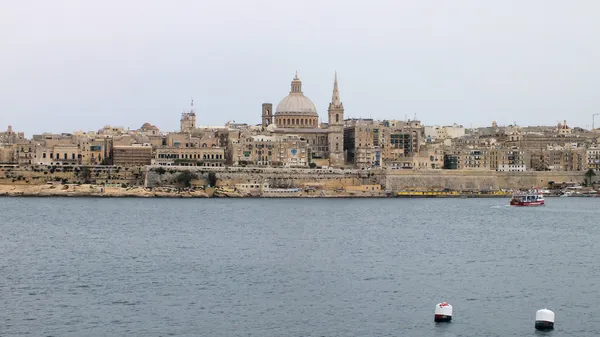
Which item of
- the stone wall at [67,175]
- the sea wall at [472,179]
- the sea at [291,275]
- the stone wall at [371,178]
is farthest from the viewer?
the sea wall at [472,179]

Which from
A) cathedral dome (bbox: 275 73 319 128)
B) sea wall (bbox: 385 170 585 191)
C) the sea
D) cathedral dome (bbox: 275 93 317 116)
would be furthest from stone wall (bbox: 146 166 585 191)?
the sea

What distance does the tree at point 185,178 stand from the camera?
70812 millimetres

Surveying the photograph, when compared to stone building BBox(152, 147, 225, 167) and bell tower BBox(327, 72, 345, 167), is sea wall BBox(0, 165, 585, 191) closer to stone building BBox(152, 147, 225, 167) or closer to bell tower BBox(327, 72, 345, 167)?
stone building BBox(152, 147, 225, 167)

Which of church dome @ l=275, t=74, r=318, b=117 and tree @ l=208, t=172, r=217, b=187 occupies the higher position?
church dome @ l=275, t=74, r=318, b=117

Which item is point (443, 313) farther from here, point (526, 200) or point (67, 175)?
point (67, 175)

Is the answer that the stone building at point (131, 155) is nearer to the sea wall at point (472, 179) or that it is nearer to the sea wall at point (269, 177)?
the sea wall at point (269, 177)

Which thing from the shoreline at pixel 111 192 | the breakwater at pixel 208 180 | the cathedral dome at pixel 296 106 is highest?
the cathedral dome at pixel 296 106

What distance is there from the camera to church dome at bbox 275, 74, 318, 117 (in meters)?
88.9

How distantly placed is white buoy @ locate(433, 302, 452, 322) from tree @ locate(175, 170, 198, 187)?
166 ft

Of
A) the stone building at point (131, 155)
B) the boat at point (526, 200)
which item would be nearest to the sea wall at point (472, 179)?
the boat at point (526, 200)

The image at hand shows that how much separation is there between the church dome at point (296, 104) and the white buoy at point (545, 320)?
6825 centimetres

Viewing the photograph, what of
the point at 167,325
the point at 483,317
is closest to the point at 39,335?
the point at 167,325

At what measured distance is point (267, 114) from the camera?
3752 inches

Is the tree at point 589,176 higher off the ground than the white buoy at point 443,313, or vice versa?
the tree at point 589,176
